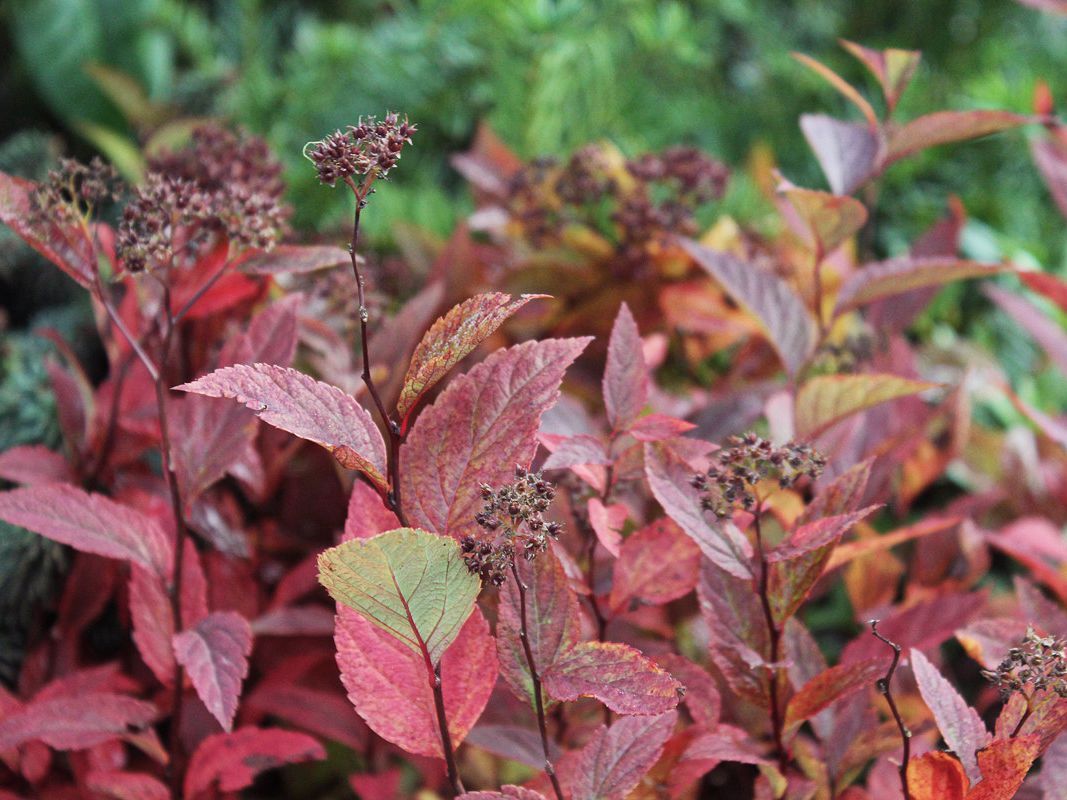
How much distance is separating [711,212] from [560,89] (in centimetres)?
21

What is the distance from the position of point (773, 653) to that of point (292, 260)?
1.01 ft

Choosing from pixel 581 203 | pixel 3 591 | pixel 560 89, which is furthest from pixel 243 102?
pixel 3 591

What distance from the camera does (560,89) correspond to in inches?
41.3

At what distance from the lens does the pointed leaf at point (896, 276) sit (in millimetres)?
578

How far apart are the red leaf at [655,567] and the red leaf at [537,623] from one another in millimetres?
77

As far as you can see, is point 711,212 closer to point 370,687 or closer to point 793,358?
point 793,358

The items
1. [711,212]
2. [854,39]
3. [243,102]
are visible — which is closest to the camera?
[711,212]

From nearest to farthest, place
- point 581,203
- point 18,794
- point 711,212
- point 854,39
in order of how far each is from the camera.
Result: point 18,794 → point 581,203 → point 711,212 → point 854,39

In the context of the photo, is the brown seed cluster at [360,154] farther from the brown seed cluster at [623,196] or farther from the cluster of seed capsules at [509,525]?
the brown seed cluster at [623,196]

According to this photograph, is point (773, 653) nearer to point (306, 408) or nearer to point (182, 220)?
point (306, 408)

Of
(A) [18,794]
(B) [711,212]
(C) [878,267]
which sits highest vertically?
(C) [878,267]

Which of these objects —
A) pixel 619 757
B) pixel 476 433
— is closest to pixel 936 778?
pixel 619 757

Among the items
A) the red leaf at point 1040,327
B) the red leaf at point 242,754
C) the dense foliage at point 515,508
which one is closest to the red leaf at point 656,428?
the dense foliage at point 515,508

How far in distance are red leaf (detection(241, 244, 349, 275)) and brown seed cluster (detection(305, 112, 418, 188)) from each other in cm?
13
